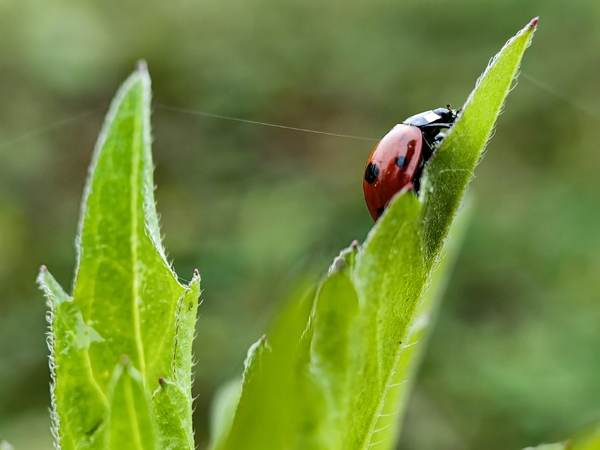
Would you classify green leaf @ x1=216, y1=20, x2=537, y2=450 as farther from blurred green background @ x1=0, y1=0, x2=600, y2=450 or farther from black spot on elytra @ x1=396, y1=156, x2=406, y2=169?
blurred green background @ x1=0, y1=0, x2=600, y2=450

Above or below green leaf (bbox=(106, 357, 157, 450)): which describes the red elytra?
above

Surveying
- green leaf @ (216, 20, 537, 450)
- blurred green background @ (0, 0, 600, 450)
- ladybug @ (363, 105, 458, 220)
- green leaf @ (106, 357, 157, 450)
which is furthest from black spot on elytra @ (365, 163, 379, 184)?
blurred green background @ (0, 0, 600, 450)

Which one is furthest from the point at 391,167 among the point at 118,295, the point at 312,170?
the point at 312,170

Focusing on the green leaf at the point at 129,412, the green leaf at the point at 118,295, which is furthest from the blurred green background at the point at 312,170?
the green leaf at the point at 129,412

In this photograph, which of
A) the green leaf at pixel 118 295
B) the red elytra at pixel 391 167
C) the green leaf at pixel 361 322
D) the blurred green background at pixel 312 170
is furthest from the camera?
the blurred green background at pixel 312 170

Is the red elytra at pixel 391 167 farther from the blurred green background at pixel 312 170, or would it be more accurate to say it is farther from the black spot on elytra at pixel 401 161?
the blurred green background at pixel 312 170
